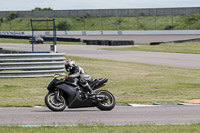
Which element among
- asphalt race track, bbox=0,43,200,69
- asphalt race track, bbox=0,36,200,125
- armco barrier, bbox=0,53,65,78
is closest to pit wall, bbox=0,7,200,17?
asphalt race track, bbox=0,43,200,69

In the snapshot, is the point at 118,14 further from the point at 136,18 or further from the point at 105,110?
the point at 105,110

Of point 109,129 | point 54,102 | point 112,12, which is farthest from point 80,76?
point 112,12

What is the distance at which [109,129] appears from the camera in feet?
28.3

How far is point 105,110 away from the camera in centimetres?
1187

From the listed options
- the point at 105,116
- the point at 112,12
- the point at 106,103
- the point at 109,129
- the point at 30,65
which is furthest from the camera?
the point at 112,12

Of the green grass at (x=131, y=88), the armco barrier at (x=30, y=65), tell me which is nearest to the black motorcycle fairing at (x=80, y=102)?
the green grass at (x=131, y=88)

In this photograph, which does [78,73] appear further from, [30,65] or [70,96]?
[30,65]

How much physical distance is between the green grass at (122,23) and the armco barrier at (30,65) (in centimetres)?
7025

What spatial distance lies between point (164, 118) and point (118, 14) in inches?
3860

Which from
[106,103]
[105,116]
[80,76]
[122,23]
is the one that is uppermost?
[122,23]

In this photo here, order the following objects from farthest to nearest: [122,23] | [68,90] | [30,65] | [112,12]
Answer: [112,12] < [122,23] < [30,65] < [68,90]

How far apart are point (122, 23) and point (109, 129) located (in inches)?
3643

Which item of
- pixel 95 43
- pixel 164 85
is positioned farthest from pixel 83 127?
pixel 95 43

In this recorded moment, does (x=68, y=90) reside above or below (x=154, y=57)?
above
